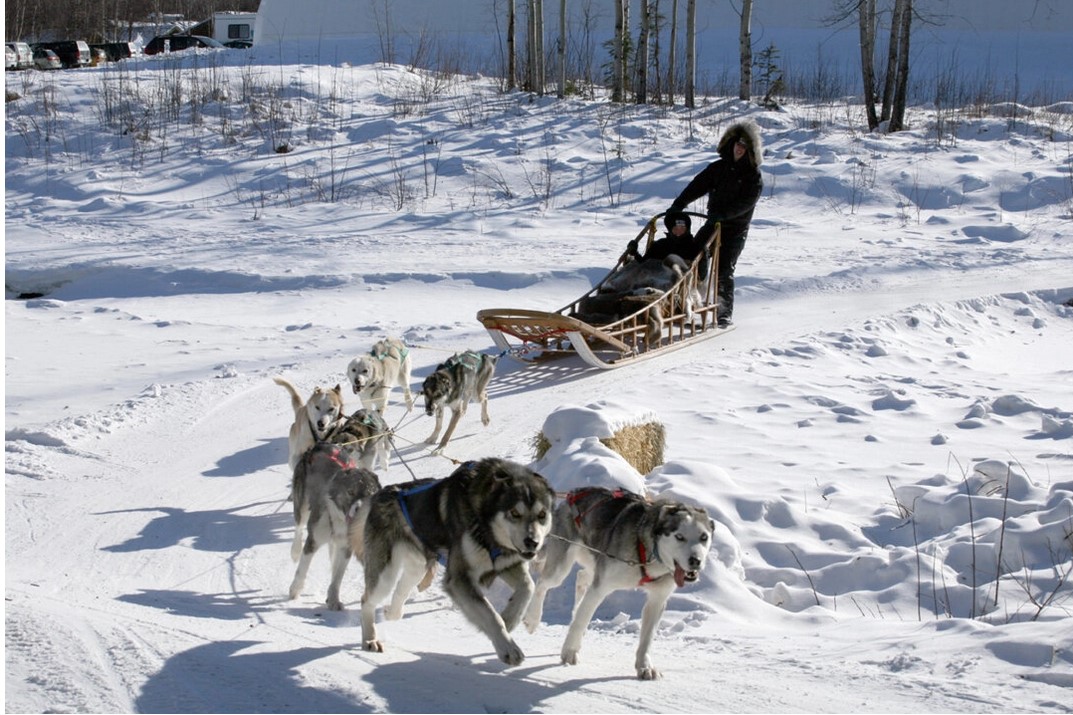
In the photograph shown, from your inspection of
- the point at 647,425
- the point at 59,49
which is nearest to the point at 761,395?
the point at 647,425

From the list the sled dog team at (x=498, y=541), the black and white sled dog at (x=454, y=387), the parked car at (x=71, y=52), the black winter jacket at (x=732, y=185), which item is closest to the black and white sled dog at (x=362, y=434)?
the sled dog team at (x=498, y=541)

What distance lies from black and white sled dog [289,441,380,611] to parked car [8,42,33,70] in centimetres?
2341

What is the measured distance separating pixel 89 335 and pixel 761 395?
5277 mm

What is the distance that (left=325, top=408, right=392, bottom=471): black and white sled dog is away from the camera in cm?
557

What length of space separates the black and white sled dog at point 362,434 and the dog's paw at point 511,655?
1.95 meters

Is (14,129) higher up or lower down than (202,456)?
higher up

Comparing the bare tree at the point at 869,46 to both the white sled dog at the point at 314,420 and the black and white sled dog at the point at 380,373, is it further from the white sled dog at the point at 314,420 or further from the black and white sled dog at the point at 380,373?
the white sled dog at the point at 314,420

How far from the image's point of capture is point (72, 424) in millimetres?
6883

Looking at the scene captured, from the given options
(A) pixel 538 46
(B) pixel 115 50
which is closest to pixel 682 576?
(A) pixel 538 46

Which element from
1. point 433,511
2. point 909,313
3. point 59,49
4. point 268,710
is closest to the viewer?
point 268,710

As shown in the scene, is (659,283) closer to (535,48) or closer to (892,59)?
(892,59)

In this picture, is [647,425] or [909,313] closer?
[647,425]

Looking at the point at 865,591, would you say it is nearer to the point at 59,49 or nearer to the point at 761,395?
the point at 761,395

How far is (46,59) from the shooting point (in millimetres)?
27188
